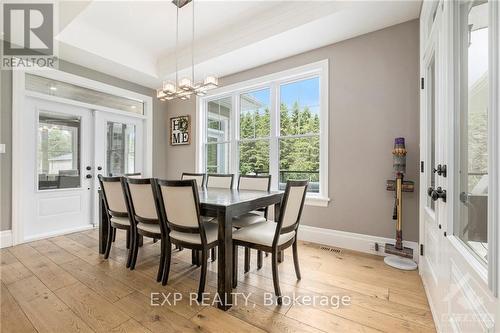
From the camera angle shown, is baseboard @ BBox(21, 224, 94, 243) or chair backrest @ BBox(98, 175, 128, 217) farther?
baseboard @ BBox(21, 224, 94, 243)

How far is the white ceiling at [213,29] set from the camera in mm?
2576

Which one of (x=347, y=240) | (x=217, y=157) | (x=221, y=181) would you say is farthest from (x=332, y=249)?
(x=217, y=157)

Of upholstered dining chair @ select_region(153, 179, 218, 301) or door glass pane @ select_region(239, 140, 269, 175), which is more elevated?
door glass pane @ select_region(239, 140, 269, 175)

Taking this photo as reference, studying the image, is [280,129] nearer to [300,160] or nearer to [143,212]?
[300,160]

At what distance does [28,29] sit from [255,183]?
350 centimetres

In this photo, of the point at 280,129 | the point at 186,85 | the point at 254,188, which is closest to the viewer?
the point at 186,85

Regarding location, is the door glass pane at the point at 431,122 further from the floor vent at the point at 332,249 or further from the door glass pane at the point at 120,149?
the door glass pane at the point at 120,149

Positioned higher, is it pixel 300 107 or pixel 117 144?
Result: pixel 300 107

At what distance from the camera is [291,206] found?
190cm

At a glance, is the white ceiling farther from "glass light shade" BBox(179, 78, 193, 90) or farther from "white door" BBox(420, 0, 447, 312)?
"glass light shade" BBox(179, 78, 193, 90)

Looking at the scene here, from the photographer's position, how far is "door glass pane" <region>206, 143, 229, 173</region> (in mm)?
4340

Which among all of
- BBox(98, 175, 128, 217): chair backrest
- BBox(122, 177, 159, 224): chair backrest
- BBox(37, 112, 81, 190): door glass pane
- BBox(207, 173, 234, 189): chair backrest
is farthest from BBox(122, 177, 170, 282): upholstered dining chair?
BBox(37, 112, 81, 190): door glass pane

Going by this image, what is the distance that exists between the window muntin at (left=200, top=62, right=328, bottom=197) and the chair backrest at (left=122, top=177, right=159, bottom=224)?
6.63 feet

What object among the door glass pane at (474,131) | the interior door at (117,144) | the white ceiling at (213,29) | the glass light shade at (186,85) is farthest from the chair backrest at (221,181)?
the door glass pane at (474,131)
